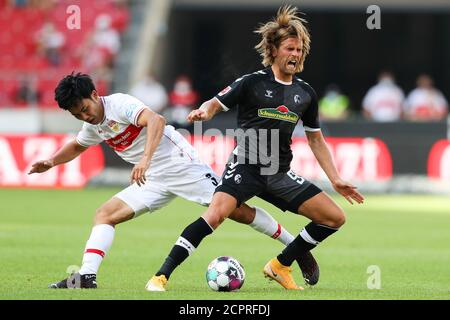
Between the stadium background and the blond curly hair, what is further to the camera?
the stadium background

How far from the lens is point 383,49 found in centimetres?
3325

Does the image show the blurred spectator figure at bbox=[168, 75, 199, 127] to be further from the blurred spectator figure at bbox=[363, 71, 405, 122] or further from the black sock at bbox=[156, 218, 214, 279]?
the black sock at bbox=[156, 218, 214, 279]

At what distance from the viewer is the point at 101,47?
28.7 m

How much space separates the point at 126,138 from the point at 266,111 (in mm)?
1274

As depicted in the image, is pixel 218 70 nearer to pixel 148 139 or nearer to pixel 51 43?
pixel 51 43

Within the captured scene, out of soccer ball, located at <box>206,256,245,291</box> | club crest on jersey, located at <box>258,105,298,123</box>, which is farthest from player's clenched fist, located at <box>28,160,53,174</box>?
club crest on jersey, located at <box>258,105,298,123</box>

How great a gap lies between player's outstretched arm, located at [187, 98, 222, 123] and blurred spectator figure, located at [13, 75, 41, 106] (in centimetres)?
1776

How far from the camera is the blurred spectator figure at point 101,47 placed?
27875mm

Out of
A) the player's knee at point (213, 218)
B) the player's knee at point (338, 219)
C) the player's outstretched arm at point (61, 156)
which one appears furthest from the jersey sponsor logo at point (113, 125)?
the player's knee at point (338, 219)

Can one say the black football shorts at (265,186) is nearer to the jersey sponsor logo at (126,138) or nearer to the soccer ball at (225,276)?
the soccer ball at (225,276)

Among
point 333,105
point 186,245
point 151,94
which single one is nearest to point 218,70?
point 151,94

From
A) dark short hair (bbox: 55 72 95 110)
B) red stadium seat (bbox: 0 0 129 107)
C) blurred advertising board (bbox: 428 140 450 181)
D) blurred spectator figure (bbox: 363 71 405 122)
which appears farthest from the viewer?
blurred spectator figure (bbox: 363 71 405 122)

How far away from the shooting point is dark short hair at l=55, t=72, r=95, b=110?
8992mm

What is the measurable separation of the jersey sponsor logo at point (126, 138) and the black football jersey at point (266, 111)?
863 mm
